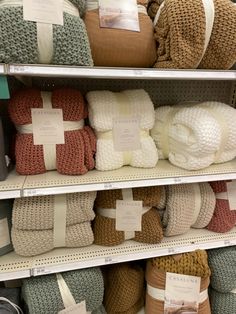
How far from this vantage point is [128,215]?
96cm

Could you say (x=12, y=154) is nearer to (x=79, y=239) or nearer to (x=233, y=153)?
(x=79, y=239)

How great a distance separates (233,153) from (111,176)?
51cm

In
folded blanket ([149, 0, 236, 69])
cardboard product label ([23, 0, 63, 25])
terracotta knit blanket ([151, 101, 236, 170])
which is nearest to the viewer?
cardboard product label ([23, 0, 63, 25])

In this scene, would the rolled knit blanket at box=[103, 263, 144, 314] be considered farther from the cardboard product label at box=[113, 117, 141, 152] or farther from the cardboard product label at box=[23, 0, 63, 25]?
the cardboard product label at box=[23, 0, 63, 25]

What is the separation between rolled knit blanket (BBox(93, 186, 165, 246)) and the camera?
3.14ft

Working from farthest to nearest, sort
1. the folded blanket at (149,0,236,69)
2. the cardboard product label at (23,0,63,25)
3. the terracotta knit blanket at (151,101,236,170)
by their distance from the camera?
the terracotta knit blanket at (151,101,236,170) < the folded blanket at (149,0,236,69) < the cardboard product label at (23,0,63,25)

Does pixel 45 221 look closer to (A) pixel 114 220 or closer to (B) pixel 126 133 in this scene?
(A) pixel 114 220

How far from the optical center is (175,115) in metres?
0.98

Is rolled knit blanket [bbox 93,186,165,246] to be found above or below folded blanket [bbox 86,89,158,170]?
below

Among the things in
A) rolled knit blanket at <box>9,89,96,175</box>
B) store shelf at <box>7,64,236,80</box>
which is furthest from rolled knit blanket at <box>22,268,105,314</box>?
store shelf at <box>7,64,236,80</box>

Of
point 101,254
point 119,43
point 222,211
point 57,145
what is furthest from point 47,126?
point 222,211

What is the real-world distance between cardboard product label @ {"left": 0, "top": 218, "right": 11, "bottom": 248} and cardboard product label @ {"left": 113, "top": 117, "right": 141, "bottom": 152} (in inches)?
17.8

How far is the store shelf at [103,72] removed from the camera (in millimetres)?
693

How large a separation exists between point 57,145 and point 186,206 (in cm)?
53
